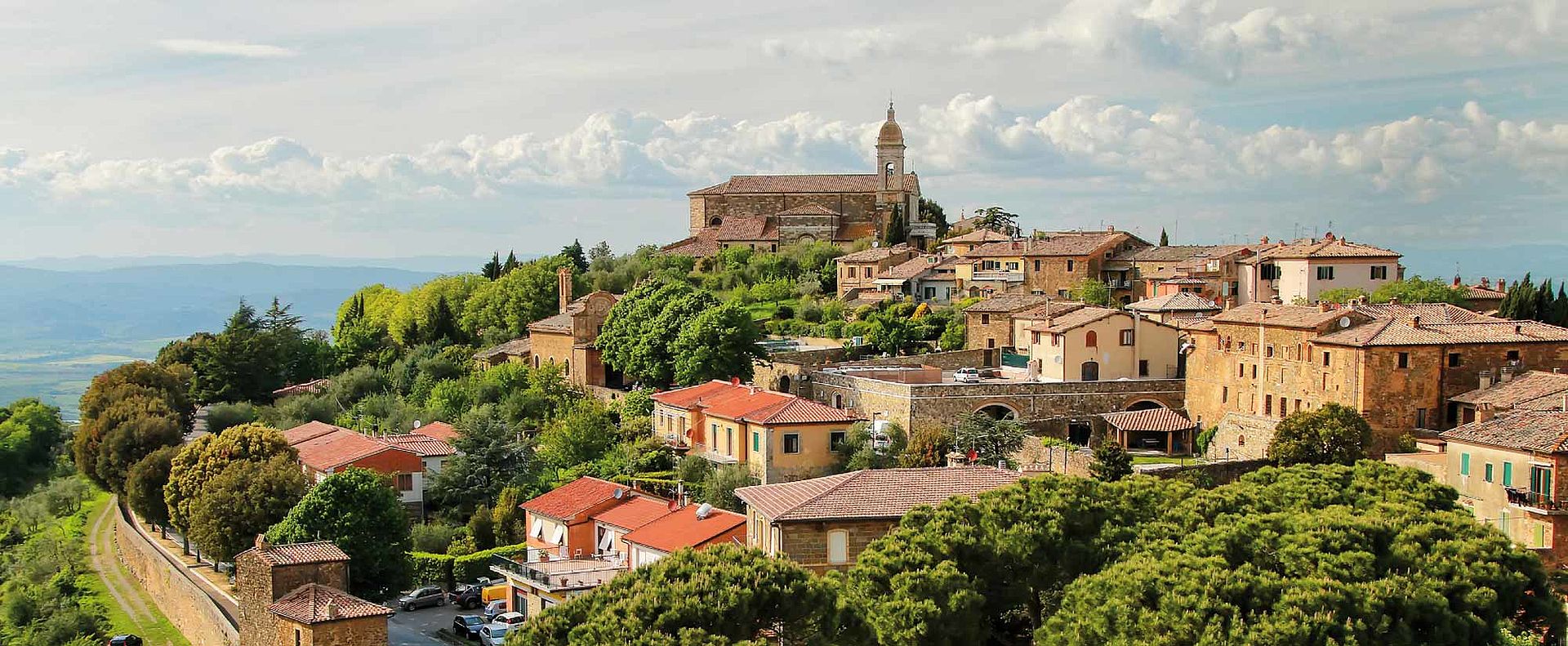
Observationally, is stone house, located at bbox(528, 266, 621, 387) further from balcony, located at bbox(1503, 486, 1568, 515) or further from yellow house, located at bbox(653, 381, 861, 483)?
balcony, located at bbox(1503, 486, 1568, 515)

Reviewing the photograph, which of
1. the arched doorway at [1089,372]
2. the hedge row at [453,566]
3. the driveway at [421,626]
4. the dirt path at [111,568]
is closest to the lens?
the driveway at [421,626]

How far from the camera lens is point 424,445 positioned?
152 feet

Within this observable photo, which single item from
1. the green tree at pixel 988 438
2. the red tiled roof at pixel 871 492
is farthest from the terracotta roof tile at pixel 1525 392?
the red tiled roof at pixel 871 492

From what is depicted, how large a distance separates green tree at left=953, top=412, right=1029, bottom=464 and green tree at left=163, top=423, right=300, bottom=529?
18315 millimetres

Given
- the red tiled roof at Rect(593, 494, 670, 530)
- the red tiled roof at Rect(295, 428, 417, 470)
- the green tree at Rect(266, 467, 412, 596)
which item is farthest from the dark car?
the red tiled roof at Rect(295, 428, 417, 470)

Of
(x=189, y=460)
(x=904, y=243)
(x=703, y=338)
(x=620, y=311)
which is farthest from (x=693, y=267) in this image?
(x=189, y=460)

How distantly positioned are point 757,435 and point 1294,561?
733 inches

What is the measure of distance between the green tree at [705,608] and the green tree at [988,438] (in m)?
16.5

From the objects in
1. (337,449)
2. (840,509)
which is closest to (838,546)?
(840,509)

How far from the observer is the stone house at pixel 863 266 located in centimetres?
6812

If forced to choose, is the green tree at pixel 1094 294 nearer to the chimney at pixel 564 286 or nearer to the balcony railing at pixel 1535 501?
the chimney at pixel 564 286

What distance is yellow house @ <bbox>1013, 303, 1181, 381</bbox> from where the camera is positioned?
43312mm

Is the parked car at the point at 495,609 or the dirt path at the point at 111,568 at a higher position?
the parked car at the point at 495,609

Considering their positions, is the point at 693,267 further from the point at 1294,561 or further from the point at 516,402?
the point at 1294,561
